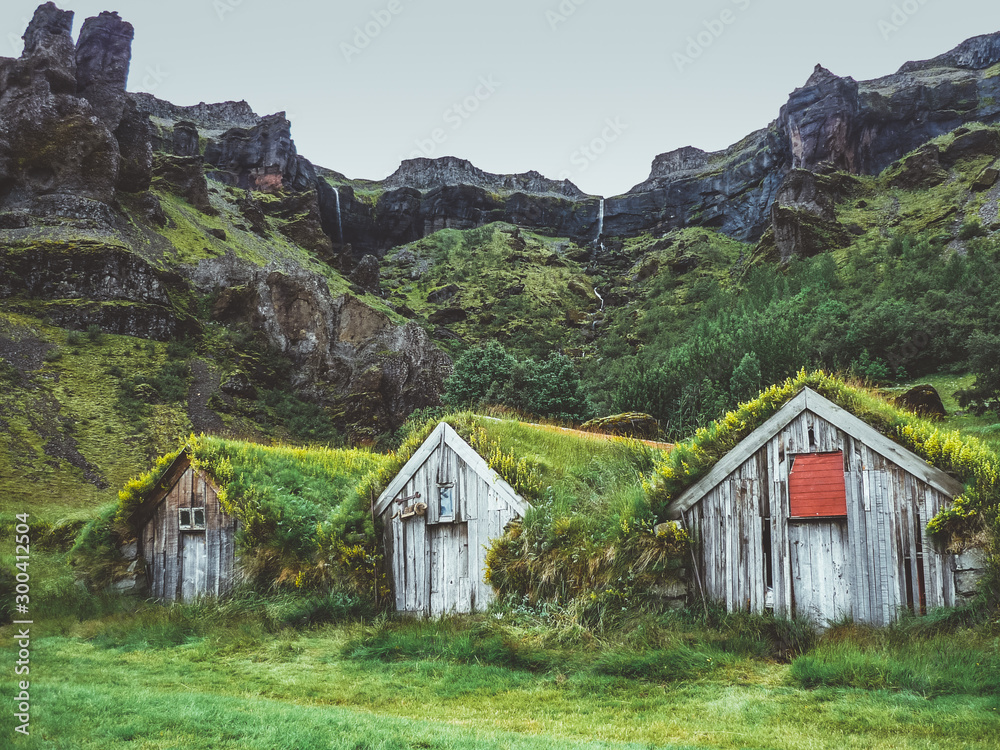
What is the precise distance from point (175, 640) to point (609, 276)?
127126mm

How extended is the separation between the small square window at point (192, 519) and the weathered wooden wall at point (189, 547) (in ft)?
0.35

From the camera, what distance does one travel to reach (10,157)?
6038 cm

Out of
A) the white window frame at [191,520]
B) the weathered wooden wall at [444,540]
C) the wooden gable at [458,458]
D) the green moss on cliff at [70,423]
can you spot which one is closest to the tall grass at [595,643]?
the weathered wooden wall at [444,540]

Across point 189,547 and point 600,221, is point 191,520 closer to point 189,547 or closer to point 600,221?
point 189,547

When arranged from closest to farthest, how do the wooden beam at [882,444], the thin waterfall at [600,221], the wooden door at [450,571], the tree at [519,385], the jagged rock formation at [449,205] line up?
the wooden beam at [882,444]
the wooden door at [450,571]
the tree at [519,385]
the jagged rock formation at [449,205]
the thin waterfall at [600,221]

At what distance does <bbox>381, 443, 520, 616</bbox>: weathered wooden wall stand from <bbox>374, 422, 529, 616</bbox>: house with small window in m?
0.02

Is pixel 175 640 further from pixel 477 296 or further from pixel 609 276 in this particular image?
pixel 609 276

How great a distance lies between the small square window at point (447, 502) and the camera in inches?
592

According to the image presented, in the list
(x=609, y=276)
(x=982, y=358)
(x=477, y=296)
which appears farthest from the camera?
(x=609, y=276)

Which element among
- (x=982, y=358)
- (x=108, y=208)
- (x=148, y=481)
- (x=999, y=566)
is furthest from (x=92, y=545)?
(x=108, y=208)

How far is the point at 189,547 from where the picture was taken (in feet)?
57.1

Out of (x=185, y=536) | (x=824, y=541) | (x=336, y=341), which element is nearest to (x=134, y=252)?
(x=336, y=341)

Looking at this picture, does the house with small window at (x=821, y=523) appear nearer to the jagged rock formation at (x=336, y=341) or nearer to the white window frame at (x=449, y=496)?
the white window frame at (x=449, y=496)

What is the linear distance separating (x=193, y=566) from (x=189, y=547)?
489 millimetres
